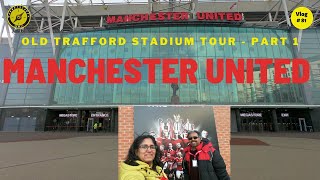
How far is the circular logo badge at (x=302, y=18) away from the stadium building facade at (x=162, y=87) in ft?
4.64

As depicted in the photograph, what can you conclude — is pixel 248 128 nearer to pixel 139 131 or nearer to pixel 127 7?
pixel 139 131

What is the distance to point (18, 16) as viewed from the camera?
A: 117 ft

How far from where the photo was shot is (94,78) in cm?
3541

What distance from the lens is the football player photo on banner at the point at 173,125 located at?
4.91 metres

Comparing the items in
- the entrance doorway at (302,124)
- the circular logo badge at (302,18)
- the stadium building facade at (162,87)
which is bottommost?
the entrance doorway at (302,124)

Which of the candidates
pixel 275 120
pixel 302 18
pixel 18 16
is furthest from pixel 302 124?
pixel 18 16

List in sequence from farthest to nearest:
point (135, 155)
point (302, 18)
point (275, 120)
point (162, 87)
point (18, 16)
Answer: point (302, 18), point (18, 16), point (162, 87), point (275, 120), point (135, 155)

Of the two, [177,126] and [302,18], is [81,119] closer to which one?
[177,126]

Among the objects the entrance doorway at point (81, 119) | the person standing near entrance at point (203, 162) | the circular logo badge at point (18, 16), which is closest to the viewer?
the person standing near entrance at point (203, 162)

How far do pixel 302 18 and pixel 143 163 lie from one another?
150 feet

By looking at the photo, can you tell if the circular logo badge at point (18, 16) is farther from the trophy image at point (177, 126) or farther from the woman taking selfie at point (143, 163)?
the woman taking selfie at point (143, 163)

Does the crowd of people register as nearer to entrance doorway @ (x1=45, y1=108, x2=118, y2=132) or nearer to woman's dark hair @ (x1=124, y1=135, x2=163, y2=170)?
woman's dark hair @ (x1=124, y1=135, x2=163, y2=170)

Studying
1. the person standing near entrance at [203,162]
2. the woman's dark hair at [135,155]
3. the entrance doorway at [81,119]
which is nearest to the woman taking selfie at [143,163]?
the woman's dark hair at [135,155]

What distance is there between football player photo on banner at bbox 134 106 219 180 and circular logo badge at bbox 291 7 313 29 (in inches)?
1545
